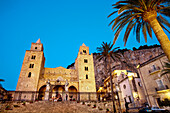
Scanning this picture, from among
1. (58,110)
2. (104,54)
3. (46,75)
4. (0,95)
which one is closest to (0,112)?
(58,110)

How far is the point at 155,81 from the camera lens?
24594 millimetres

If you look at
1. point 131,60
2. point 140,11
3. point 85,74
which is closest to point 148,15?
point 140,11

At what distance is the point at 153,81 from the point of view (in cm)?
2512

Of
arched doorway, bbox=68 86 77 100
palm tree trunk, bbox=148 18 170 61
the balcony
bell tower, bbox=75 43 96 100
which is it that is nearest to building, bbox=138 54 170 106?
the balcony

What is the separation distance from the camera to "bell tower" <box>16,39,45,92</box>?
32500mm

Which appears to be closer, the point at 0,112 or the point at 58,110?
the point at 0,112

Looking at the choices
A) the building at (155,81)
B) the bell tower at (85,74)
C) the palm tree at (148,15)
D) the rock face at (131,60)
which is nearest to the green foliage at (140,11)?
the palm tree at (148,15)

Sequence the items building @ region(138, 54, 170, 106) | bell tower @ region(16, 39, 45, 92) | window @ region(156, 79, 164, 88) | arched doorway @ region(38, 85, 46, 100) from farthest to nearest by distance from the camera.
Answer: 1. arched doorway @ region(38, 85, 46, 100)
2. bell tower @ region(16, 39, 45, 92)
3. window @ region(156, 79, 164, 88)
4. building @ region(138, 54, 170, 106)

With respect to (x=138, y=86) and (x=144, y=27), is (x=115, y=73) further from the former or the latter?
(x=144, y=27)

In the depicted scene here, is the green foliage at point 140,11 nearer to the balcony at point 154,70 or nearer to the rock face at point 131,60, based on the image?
the balcony at point 154,70

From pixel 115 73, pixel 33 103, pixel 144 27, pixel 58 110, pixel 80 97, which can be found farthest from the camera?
pixel 115 73

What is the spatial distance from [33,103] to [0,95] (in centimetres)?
1977

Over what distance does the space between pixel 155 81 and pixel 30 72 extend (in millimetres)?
37274

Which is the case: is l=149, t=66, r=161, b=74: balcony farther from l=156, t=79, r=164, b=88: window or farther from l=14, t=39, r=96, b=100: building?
l=14, t=39, r=96, b=100: building
